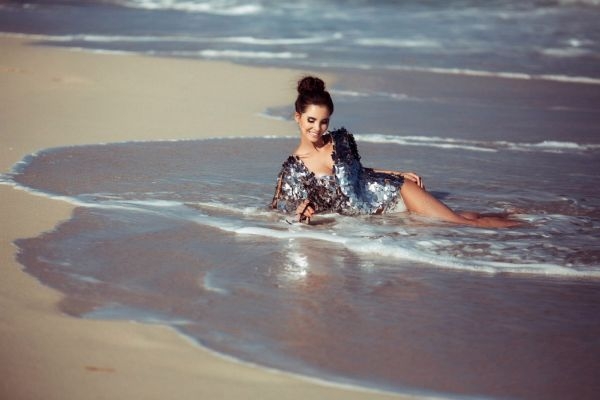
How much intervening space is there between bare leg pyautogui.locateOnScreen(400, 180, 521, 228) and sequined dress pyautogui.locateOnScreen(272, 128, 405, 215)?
56 mm

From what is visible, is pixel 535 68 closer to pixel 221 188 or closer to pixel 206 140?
pixel 206 140

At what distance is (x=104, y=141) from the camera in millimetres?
8531

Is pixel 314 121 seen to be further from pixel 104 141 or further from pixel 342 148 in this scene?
pixel 104 141

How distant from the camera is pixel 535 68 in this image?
14.9 metres

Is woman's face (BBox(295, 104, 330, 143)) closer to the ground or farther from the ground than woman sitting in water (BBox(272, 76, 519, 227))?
farther from the ground

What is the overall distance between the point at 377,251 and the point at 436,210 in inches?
38.0

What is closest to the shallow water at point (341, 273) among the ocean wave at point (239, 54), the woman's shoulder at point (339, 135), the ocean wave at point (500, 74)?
the woman's shoulder at point (339, 135)

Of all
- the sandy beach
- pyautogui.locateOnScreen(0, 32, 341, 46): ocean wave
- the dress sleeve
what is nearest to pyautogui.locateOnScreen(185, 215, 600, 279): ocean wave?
the dress sleeve

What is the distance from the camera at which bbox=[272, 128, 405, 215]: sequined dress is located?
6.54 meters

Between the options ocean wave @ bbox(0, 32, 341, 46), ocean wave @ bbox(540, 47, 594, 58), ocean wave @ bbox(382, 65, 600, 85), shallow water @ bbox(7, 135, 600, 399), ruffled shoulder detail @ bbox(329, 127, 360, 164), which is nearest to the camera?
shallow water @ bbox(7, 135, 600, 399)

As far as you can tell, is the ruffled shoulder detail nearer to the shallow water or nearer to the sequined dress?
the sequined dress

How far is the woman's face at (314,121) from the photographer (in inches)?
256

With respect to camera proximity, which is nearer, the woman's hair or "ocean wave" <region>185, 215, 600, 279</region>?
"ocean wave" <region>185, 215, 600, 279</region>

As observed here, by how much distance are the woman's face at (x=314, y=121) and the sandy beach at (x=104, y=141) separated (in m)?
1.55
